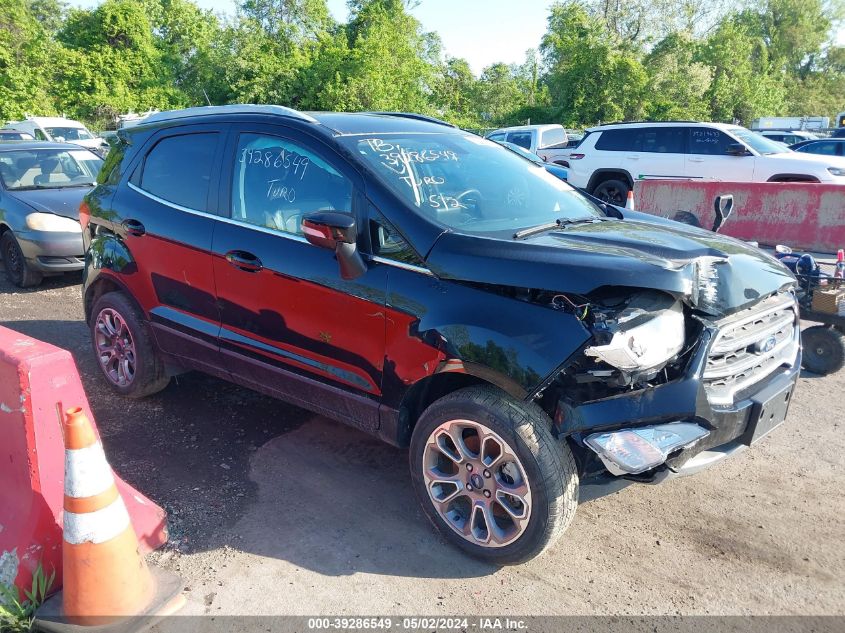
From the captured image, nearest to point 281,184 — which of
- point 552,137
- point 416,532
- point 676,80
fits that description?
point 416,532

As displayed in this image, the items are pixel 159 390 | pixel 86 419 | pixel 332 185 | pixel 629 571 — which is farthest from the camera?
pixel 159 390

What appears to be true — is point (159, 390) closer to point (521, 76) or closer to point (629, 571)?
point (629, 571)

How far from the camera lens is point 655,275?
256cm

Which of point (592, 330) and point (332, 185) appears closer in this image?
point (592, 330)

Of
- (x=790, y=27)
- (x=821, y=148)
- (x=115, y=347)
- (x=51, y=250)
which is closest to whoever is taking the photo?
(x=115, y=347)

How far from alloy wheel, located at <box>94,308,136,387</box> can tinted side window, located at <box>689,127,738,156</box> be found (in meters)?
11.3

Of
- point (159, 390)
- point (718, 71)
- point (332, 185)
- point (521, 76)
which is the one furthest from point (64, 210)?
point (521, 76)

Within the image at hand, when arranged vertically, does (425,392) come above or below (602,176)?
below

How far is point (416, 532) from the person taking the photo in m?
3.19

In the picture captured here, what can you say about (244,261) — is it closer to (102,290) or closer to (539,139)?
(102,290)

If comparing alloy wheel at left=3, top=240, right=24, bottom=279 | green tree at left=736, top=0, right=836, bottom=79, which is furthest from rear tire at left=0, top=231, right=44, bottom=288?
green tree at left=736, top=0, right=836, bottom=79

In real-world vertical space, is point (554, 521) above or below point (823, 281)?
below

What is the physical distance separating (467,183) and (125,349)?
2.67m

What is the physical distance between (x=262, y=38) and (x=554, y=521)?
119 ft
